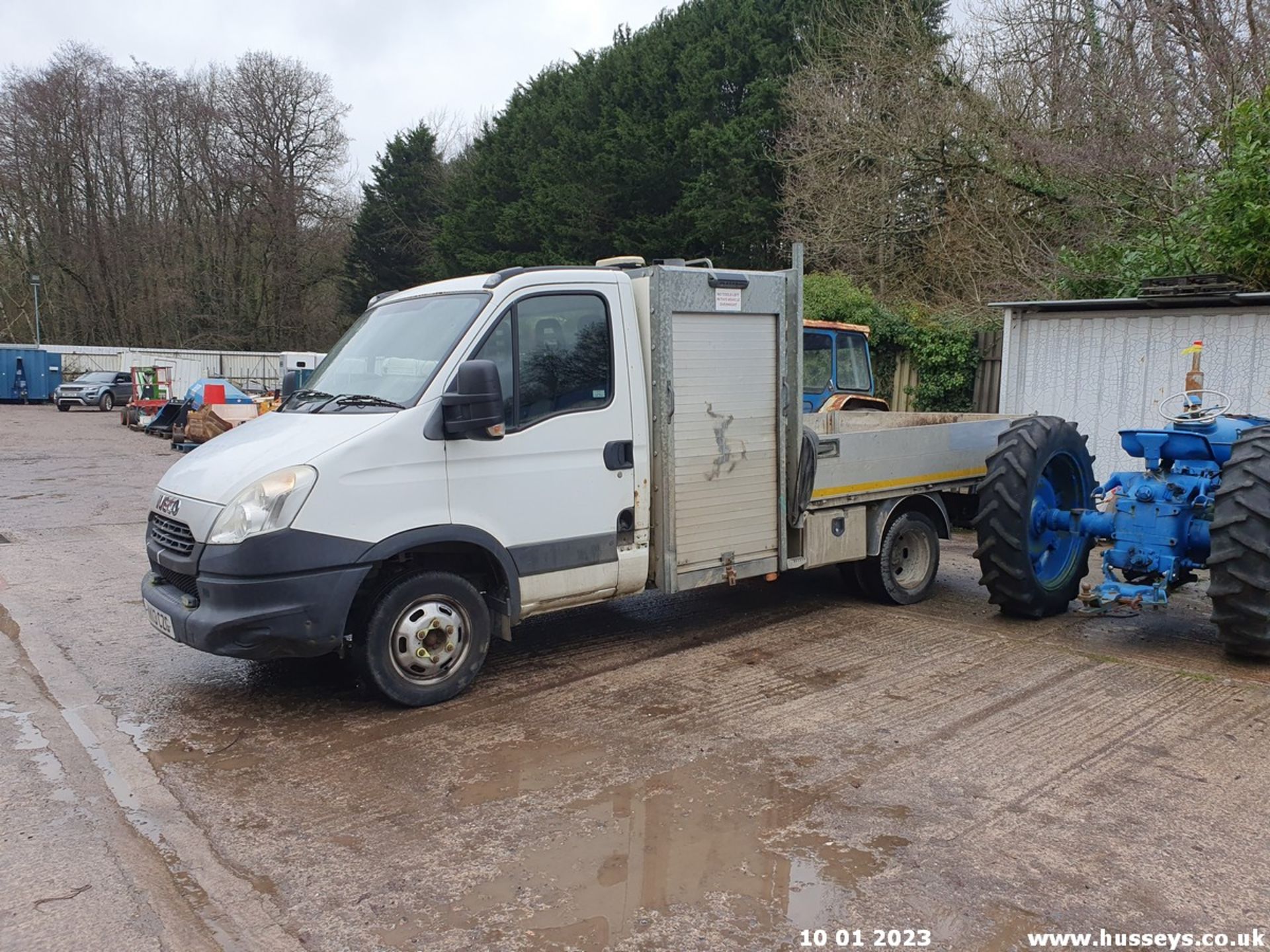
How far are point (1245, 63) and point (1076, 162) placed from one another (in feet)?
7.81

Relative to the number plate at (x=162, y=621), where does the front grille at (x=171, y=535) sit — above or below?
above

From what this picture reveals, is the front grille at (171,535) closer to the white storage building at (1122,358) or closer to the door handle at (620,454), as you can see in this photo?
the door handle at (620,454)

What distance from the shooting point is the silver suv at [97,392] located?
3725cm

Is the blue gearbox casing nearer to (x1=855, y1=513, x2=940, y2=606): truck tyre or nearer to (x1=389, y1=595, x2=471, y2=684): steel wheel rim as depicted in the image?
(x1=855, y1=513, x2=940, y2=606): truck tyre

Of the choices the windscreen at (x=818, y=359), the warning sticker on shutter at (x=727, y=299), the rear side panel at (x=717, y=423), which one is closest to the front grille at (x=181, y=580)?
the rear side panel at (x=717, y=423)

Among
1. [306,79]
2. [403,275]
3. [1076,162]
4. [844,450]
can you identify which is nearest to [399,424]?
[844,450]

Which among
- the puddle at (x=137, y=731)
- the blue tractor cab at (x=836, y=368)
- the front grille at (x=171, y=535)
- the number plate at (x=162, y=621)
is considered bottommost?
the puddle at (x=137, y=731)

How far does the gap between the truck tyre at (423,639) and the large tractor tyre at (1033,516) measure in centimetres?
380

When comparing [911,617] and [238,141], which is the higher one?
[238,141]

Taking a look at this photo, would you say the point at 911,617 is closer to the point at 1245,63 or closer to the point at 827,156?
the point at 1245,63

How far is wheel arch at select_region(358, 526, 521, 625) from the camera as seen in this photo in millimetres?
5195

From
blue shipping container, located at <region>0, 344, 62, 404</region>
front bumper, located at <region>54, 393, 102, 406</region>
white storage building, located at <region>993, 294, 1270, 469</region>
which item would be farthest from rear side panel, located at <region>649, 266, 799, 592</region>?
blue shipping container, located at <region>0, 344, 62, 404</region>

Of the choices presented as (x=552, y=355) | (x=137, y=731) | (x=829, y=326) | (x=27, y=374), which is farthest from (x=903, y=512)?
(x=27, y=374)

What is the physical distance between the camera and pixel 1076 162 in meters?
14.9
